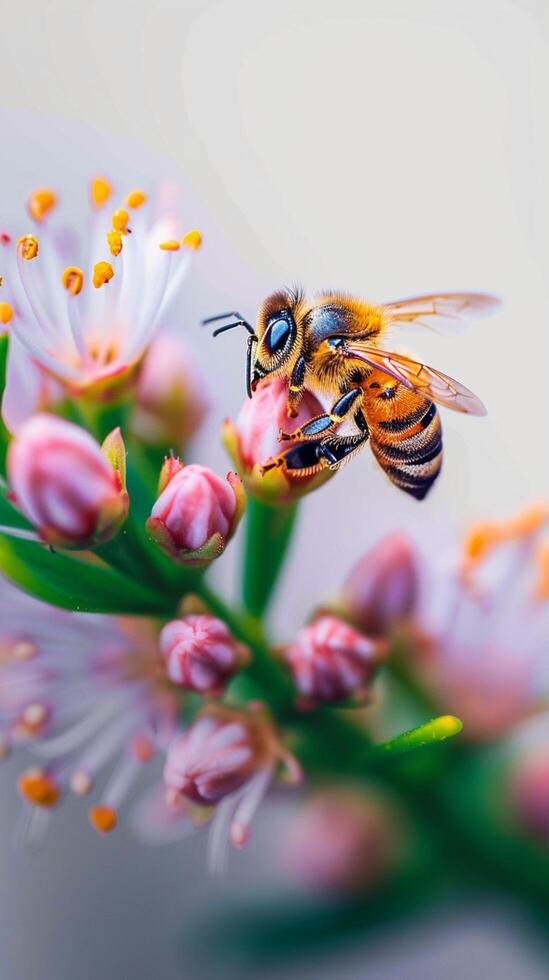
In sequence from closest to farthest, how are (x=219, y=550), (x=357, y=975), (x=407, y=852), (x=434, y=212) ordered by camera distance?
(x=219, y=550) → (x=407, y=852) → (x=357, y=975) → (x=434, y=212)

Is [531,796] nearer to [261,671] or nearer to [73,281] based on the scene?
[261,671]

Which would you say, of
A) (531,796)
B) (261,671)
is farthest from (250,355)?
(531,796)

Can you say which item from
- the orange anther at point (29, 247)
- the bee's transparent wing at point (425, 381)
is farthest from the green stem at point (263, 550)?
the orange anther at point (29, 247)

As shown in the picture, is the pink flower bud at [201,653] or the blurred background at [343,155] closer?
the pink flower bud at [201,653]

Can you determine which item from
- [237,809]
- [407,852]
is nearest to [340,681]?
[237,809]

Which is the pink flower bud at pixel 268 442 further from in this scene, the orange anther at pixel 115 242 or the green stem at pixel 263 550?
the orange anther at pixel 115 242

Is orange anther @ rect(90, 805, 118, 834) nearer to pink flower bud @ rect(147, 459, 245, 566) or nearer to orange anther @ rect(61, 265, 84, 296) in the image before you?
pink flower bud @ rect(147, 459, 245, 566)

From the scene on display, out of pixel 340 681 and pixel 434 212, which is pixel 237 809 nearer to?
pixel 340 681

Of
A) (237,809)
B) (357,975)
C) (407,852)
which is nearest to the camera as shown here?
(237,809)

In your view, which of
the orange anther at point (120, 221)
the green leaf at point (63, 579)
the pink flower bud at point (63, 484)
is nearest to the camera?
the pink flower bud at point (63, 484)
